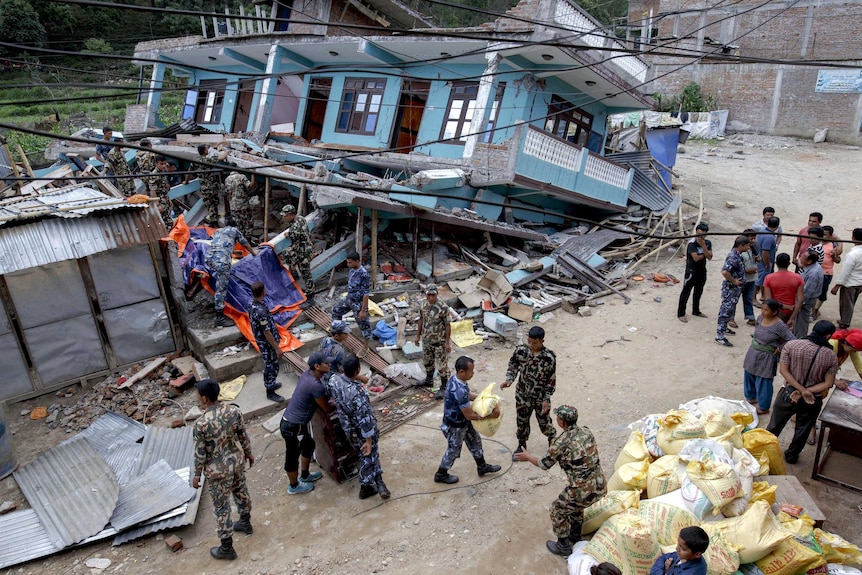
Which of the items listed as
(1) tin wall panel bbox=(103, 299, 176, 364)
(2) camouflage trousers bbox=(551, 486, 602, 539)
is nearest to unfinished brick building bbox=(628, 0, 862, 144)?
(1) tin wall panel bbox=(103, 299, 176, 364)

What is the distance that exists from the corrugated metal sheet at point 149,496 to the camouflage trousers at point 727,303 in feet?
25.8

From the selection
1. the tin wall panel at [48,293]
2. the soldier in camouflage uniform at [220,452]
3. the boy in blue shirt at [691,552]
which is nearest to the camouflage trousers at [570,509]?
the boy in blue shirt at [691,552]

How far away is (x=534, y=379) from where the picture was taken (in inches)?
230

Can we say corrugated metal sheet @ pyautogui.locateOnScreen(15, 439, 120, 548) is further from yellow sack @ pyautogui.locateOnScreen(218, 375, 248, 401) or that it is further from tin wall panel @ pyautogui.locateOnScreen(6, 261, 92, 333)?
tin wall panel @ pyautogui.locateOnScreen(6, 261, 92, 333)

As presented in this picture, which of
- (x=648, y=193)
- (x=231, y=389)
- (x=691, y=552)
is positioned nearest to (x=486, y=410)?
(x=691, y=552)

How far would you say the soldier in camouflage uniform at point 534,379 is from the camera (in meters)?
5.79

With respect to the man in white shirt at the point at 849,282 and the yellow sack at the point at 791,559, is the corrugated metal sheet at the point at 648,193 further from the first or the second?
the yellow sack at the point at 791,559

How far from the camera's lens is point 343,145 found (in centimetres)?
1581

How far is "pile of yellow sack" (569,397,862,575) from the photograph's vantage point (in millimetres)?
4156

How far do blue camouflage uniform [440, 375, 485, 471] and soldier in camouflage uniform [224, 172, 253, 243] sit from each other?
735 cm

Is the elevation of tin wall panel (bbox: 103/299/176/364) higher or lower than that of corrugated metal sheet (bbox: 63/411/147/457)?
higher

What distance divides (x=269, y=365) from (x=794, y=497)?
238 inches

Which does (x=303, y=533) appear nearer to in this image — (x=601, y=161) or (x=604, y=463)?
(x=604, y=463)

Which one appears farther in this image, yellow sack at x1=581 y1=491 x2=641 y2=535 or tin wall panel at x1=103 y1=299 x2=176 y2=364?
tin wall panel at x1=103 y1=299 x2=176 y2=364
